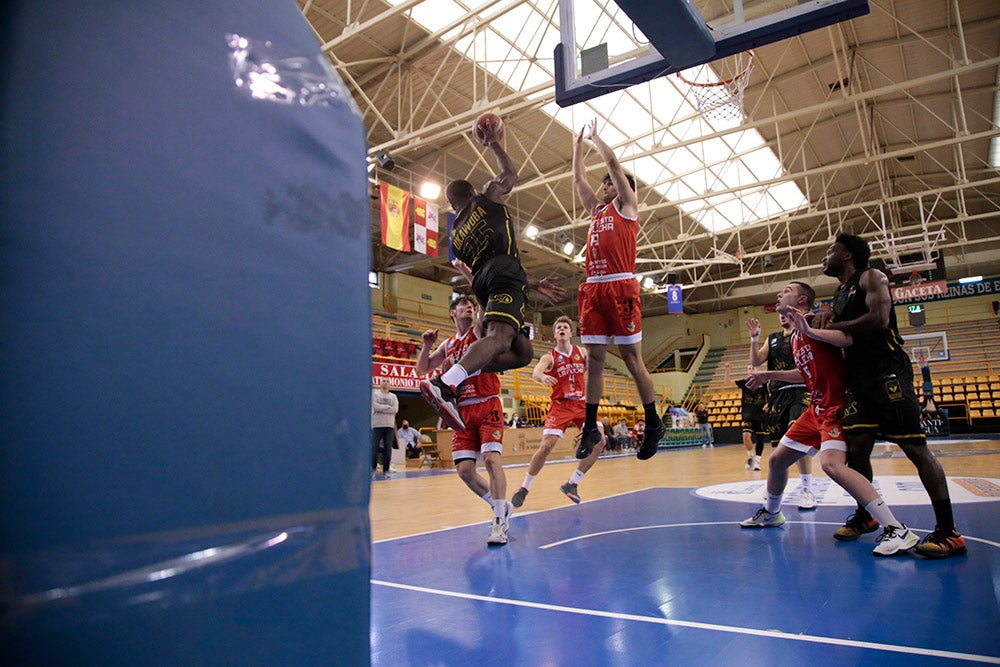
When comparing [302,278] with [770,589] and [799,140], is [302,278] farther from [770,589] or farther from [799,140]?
[799,140]

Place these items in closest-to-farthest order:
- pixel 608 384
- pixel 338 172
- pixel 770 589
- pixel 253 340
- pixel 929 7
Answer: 1. pixel 253 340
2. pixel 338 172
3. pixel 770 589
4. pixel 929 7
5. pixel 608 384

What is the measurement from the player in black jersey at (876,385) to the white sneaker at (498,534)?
8.17ft

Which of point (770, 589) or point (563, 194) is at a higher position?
point (563, 194)

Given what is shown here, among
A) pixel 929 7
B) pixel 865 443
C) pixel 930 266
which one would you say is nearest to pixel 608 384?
pixel 930 266

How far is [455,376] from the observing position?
3.80 m

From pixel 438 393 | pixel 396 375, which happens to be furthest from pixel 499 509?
pixel 396 375

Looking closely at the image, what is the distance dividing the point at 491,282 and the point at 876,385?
8.90 ft

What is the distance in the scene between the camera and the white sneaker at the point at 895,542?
3.98 metres

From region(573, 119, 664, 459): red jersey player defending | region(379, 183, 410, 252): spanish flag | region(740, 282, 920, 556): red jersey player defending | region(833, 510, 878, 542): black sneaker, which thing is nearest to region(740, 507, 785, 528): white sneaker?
region(740, 282, 920, 556): red jersey player defending

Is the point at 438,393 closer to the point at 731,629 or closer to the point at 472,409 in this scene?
the point at 472,409

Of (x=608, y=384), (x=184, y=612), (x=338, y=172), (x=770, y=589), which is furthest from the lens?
(x=608, y=384)

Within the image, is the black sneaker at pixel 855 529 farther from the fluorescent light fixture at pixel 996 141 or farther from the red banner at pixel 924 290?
the red banner at pixel 924 290

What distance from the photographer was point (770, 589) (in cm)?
331

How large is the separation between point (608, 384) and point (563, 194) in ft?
32.5
